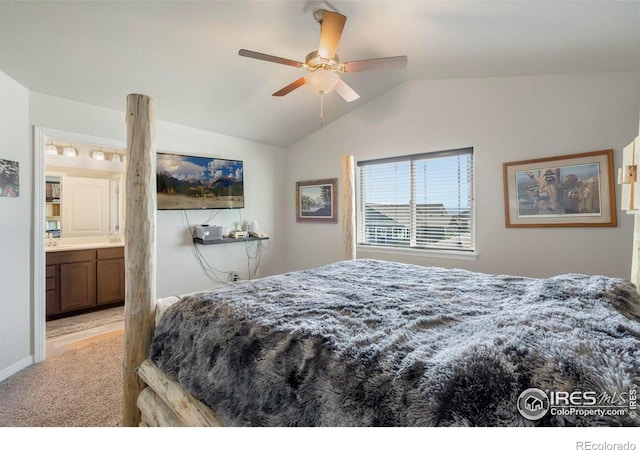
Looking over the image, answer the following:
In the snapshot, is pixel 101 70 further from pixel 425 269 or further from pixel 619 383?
pixel 619 383

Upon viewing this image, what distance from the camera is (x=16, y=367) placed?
88.6 inches

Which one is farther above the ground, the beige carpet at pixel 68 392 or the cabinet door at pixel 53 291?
the cabinet door at pixel 53 291

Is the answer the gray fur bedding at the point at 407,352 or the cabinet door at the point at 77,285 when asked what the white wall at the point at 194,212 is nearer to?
the cabinet door at the point at 77,285

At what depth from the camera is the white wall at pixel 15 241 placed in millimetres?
2156

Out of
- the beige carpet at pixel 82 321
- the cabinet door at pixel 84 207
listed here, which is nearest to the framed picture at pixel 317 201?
the beige carpet at pixel 82 321

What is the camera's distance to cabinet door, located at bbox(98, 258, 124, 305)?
372 centimetres

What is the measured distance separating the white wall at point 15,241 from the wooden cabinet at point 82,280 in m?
1.18

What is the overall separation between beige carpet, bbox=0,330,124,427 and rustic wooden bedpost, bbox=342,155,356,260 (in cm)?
215

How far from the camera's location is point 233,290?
1.56m

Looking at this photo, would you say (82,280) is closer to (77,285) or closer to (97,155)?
(77,285)

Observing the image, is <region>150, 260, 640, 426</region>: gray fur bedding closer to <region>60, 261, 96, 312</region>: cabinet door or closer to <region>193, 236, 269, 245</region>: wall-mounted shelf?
<region>193, 236, 269, 245</region>: wall-mounted shelf

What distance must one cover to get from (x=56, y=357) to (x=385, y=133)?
399cm

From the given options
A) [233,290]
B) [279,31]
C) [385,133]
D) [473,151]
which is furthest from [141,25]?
[473,151]

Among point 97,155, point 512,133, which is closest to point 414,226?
point 512,133
